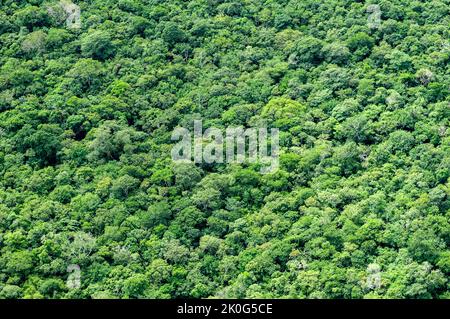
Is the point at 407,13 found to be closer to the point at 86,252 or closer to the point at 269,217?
the point at 269,217

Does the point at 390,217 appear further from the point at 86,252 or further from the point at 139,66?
the point at 139,66

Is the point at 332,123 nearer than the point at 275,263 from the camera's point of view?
No

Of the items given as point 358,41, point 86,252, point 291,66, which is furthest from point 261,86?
point 86,252

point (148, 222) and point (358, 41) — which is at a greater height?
point (358, 41)

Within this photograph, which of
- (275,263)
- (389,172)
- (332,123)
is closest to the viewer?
(275,263)

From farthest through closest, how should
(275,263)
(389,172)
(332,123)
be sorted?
(332,123) → (389,172) → (275,263)

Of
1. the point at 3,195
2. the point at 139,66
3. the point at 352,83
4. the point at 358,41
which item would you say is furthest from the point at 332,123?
the point at 3,195
